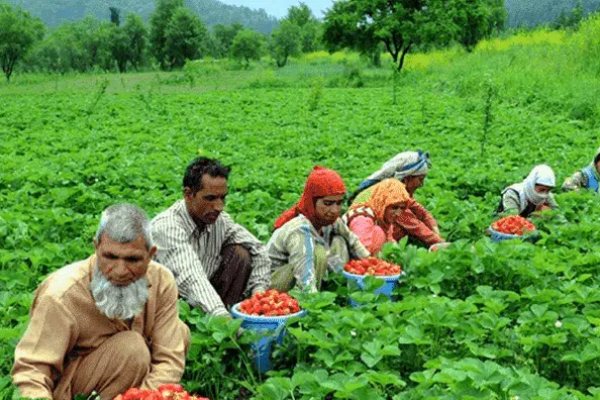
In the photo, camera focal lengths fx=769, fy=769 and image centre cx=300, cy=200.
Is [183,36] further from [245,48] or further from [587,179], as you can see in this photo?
[587,179]

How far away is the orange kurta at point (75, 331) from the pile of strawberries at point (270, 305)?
2.14 feet

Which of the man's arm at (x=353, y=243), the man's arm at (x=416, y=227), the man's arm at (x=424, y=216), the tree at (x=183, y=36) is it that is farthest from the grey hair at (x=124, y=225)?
the tree at (x=183, y=36)

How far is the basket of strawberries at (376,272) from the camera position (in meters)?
5.00

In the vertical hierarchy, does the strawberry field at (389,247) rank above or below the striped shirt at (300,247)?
below

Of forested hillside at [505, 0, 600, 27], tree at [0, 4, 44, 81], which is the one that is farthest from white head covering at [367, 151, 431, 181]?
forested hillside at [505, 0, 600, 27]

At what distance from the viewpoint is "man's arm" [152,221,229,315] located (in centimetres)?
434

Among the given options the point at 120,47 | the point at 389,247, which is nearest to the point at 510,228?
the point at 389,247

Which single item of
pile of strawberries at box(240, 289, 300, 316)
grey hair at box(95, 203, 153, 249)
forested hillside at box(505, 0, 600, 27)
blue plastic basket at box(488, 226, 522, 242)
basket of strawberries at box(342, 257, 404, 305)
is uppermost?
forested hillside at box(505, 0, 600, 27)

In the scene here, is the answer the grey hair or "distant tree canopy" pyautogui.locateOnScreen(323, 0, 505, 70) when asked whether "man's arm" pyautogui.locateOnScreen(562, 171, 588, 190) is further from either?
"distant tree canopy" pyautogui.locateOnScreen(323, 0, 505, 70)

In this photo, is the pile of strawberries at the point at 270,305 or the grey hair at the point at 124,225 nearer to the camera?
the grey hair at the point at 124,225

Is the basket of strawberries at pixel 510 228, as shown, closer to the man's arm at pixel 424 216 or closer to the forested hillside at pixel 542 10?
the man's arm at pixel 424 216

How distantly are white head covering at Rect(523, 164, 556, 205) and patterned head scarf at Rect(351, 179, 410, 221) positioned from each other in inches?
65.2

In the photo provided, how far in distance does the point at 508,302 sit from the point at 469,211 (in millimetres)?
2886

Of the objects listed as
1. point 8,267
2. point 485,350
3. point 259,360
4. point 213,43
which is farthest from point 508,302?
point 213,43
